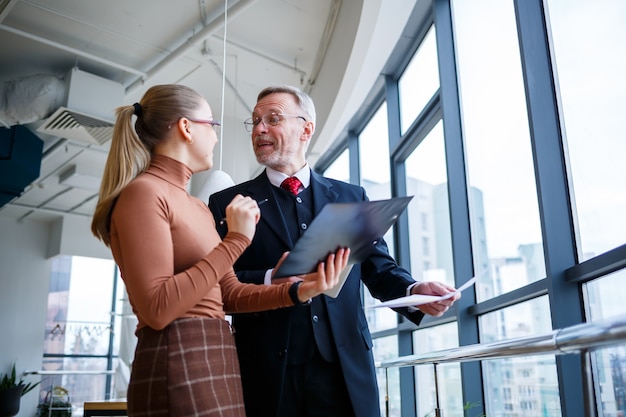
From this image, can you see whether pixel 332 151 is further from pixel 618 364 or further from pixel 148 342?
pixel 148 342

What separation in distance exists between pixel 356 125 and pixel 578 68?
388cm

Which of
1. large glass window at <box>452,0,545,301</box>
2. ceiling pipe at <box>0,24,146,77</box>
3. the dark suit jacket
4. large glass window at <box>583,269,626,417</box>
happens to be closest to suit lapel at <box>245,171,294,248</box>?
the dark suit jacket

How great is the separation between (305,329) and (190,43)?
13.3 feet

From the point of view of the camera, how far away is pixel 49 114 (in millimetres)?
5277

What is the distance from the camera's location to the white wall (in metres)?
10.1

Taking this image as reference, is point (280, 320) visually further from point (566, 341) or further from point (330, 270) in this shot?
point (566, 341)

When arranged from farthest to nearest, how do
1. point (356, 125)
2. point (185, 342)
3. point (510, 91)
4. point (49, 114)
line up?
point (356, 125) → point (49, 114) → point (510, 91) → point (185, 342)

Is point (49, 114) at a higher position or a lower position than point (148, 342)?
higher

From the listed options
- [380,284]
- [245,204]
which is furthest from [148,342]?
[380,284]

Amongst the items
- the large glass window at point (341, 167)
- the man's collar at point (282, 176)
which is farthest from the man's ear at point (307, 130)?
the large glass window at point (341, 167)

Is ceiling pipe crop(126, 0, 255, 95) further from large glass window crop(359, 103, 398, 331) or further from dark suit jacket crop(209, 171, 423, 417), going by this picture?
dark suit jacket crop(209, 171, 423, 417)

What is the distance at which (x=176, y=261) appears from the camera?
3.71 ft

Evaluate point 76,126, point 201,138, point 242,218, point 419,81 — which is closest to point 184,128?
point 201,138

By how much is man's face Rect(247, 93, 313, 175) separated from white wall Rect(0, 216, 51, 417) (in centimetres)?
999
